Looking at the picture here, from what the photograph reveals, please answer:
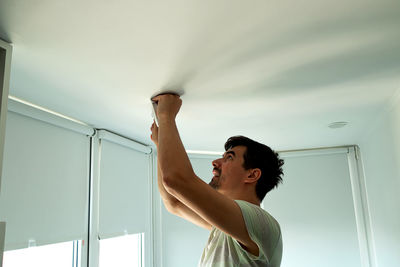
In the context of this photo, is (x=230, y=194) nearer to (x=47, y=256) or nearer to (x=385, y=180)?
(x=47, y=256)

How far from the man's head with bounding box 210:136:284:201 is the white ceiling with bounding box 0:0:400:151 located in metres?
0.36

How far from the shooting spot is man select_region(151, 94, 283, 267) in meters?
1.06

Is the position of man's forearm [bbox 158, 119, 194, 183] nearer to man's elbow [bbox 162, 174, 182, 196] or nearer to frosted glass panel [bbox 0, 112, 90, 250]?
man's elbow [bbox 162, 174, 182, 196]

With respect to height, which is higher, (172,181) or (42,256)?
(172,181)

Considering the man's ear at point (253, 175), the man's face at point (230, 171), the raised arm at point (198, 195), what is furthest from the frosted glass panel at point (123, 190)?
the raised arm at point (198, 195)

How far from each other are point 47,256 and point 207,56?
1599 mm

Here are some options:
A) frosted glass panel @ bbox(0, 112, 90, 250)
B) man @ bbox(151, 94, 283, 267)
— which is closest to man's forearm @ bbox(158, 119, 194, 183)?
man @ bbox(151, 94, 283, 267)

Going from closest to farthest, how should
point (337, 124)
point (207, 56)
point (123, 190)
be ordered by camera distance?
1. point (207, 56)
2. point (337, 124)
3. point (123, 190)

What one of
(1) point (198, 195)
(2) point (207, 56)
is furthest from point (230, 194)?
(2) point (207, 56)

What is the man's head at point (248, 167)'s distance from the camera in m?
1.43

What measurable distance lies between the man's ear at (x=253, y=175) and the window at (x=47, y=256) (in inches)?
49.6

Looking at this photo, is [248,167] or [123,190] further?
[123,190]

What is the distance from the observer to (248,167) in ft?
4.70

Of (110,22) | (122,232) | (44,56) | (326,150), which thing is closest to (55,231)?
(122,232)
